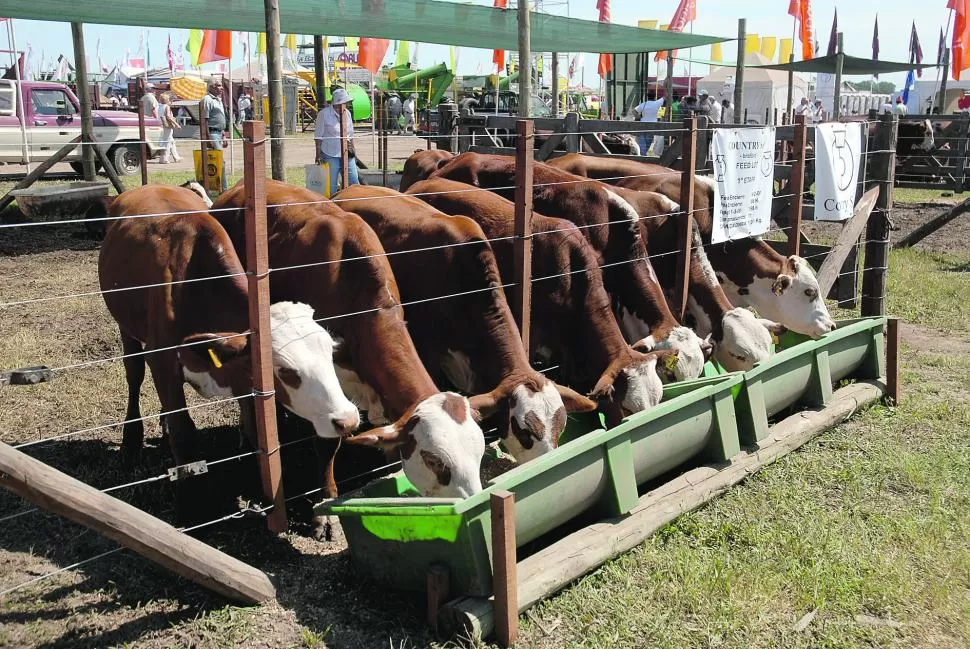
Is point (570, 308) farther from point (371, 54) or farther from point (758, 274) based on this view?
point (371, 54)

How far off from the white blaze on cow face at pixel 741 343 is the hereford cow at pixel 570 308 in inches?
36.5

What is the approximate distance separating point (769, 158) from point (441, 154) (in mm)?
3782

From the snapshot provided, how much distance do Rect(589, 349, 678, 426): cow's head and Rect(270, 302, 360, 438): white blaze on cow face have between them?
1.63 meters

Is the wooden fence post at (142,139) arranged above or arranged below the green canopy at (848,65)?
below

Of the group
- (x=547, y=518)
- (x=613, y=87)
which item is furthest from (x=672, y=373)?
(x=613, y=87)

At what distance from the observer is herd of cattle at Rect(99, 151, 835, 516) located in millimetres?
4480

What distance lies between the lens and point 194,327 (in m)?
5.00

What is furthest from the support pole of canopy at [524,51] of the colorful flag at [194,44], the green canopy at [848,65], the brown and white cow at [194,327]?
the colorful flag at [194,44]

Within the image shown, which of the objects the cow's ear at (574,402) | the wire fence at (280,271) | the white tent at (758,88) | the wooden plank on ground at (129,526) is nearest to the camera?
the wooden plank on ground at (129,526)

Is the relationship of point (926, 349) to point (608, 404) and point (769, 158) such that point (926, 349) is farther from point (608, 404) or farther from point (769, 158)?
point (608, 404)

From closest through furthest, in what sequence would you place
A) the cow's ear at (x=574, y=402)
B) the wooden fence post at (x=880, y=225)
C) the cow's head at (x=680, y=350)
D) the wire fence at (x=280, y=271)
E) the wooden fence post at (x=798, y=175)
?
the wire fence at (x=280, y=271), the cow's ear at (x=574, y=402), the cow's head at (x=680, y=350), the wooden fence post at (x=798, y=175), the wooden fence post at (x=880, y=225)

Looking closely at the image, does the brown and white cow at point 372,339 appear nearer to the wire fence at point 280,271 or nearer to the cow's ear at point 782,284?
the wire fence at point 280,271

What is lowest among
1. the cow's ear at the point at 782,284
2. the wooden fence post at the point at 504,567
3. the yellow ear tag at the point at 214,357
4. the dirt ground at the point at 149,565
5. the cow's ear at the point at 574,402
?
the dirt ground at the point at 149,565

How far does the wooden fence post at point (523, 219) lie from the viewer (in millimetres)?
5031
